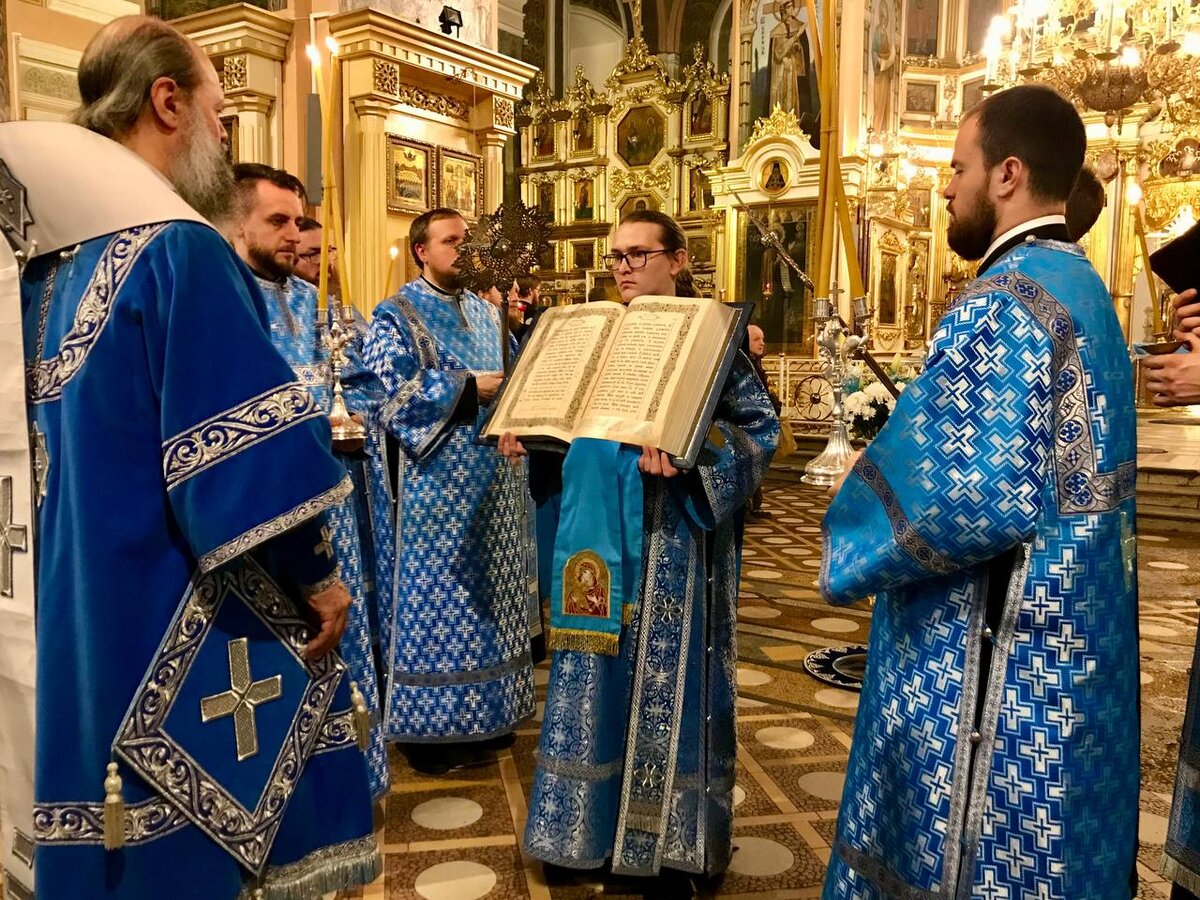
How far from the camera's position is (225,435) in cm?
139

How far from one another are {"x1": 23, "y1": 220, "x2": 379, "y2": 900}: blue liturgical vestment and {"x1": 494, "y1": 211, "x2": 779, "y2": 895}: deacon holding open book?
968 mm

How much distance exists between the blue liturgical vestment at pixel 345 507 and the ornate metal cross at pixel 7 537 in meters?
1.12

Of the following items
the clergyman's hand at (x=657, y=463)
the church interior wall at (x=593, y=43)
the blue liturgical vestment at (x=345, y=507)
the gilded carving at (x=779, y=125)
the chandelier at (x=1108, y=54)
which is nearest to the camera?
the clergyman's hand at (x=657, y=463)

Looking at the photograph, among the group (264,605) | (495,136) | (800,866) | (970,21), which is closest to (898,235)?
(970,21)

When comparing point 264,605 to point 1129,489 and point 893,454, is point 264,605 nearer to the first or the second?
point 893,454

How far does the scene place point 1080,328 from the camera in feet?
4.97

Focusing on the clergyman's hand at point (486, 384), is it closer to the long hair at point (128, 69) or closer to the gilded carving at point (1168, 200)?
the long hair at point (128, 69)

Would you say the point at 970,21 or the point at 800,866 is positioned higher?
the point at 970,21

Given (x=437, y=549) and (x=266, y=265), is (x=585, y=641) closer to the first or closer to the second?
(x=437, y=549)

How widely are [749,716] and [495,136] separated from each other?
5490 millimetres

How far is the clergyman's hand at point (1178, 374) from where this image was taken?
5.69 ft

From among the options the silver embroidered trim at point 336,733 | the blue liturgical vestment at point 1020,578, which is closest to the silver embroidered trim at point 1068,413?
the blue liturgical vestment at point 1020,578

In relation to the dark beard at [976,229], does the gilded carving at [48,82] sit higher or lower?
higher

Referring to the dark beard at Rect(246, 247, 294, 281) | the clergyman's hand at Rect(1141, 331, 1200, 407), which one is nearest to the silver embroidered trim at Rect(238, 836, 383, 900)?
the clergyman's hand at Rect(1141, 331, 1200, 407)
